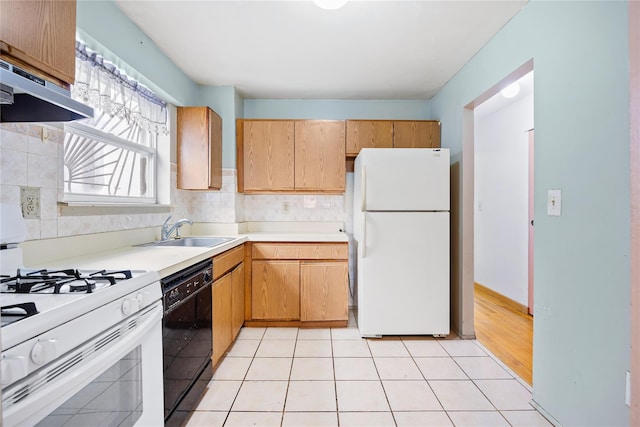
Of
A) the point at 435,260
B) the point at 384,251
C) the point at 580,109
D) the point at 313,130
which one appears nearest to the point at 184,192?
the point at 313,130

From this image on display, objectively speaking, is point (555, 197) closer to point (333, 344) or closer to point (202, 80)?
point (333, 344)

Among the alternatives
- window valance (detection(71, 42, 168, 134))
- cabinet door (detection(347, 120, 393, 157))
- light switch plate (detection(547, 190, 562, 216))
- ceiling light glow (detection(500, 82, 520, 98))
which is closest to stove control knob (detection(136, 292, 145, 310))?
window valance (detection(71, 42, 168, 134))

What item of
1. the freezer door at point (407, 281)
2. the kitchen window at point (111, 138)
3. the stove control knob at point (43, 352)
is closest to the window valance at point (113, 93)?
the kitchen window at point (111, 138)

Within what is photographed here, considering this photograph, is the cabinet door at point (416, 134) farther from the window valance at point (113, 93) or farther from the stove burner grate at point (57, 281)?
the stove burner grate at point (57, 281)

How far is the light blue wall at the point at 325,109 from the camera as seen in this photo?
3400mm

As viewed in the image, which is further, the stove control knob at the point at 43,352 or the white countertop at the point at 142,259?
the white countertop at the point at 142,259

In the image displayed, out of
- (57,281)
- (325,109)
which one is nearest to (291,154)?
(325,109)

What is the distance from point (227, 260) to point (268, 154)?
126 cm

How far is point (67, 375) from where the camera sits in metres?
0.81

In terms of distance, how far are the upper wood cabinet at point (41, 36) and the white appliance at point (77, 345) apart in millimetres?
547

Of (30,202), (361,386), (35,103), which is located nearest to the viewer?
(35,103)

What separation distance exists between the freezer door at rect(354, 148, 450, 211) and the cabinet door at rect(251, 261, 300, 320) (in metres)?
0.90

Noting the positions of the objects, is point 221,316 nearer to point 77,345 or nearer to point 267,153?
point 77,345

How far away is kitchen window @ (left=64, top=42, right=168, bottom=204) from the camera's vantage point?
69.1 inches
